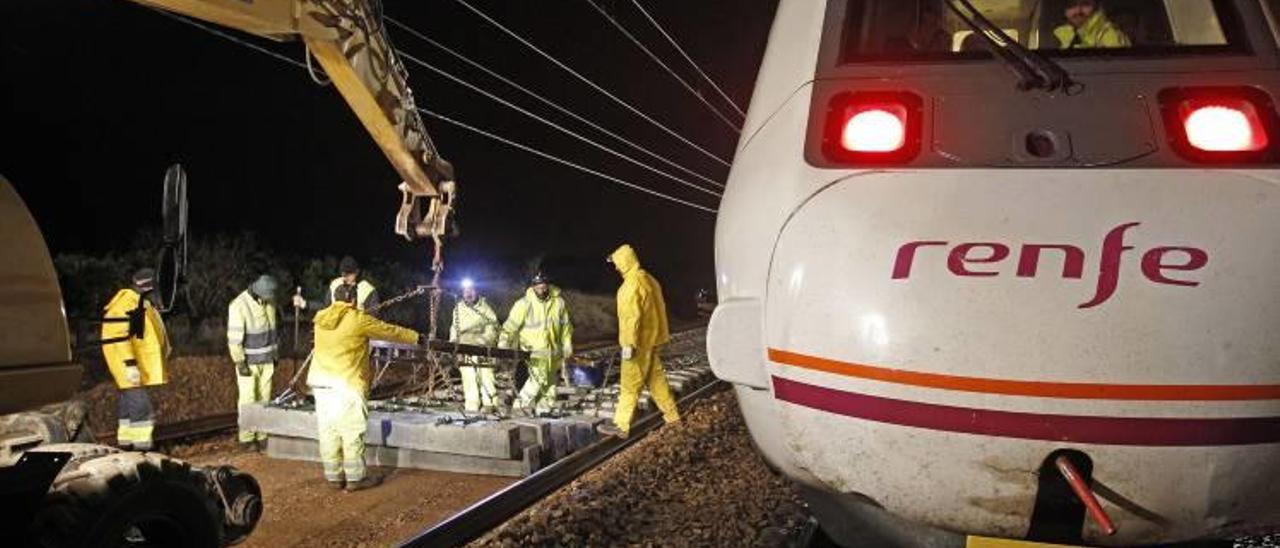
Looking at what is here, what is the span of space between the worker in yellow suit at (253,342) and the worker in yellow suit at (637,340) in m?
3.54

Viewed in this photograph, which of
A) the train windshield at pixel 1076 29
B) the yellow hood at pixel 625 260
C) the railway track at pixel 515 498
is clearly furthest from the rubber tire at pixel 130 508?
the yellow hood at pixel 625 260

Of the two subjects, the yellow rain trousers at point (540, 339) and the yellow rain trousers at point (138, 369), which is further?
the yellow rain trousers at point (540, 339)

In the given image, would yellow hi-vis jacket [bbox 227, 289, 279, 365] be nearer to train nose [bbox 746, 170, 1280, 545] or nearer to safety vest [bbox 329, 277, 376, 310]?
safety vest [bbox 329, 277, 376, 310]

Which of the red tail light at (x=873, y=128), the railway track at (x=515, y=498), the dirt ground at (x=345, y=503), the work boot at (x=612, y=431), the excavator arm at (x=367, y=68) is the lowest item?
the dirt ground at (x=345, y=503)

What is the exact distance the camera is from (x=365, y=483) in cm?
805

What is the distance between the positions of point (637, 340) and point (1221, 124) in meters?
7.06

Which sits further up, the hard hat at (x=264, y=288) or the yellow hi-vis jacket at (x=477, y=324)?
the hard hat at (x=264, y=288)

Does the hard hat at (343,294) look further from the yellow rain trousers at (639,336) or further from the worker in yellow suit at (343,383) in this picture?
the yellow rain trousers at (639,336)

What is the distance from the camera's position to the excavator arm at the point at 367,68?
566 cm

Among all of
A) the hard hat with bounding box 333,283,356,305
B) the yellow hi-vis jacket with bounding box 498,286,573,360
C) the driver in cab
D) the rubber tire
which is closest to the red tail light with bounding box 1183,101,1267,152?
the driver in cab

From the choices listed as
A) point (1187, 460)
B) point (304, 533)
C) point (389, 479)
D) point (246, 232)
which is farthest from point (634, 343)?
point (246, 232)

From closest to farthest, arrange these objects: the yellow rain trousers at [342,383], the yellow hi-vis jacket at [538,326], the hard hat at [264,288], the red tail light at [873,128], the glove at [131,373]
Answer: the red tail light at [873,128], the yellow rain trousers at [342,383], the glove at [131,373], the hard hat at [264,288], the yellow hi-vis jacket at [538,326]

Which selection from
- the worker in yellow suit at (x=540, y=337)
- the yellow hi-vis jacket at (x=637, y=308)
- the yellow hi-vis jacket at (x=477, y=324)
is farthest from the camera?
the yellow hi-vis jacket at (x=477, y=324)

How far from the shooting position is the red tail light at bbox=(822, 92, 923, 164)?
289 cm
